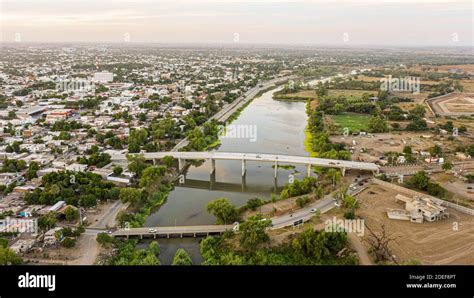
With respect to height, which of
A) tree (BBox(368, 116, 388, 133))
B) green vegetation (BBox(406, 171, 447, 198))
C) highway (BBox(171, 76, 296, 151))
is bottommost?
green vegetation (BBox(406, 171, 447, 198))

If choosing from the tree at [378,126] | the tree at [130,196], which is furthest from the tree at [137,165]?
the tree at [378,126]

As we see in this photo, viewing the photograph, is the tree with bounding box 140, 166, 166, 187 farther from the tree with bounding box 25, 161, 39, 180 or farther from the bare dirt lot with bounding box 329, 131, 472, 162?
the bare dirt lot with bounding box 329, 131, 472, 162

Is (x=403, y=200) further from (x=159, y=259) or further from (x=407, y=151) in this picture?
(x=159, y=259)

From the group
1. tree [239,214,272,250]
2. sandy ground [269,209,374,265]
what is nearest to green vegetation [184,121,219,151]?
sandy ground [269,209,374,265]

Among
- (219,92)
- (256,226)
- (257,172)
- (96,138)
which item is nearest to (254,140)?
(257,172)

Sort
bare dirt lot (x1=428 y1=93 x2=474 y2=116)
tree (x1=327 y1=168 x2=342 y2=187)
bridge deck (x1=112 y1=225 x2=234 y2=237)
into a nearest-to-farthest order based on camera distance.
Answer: bridge deck (x1=112 y1=225 x2=234 y2=237) → tree (x1=327 y1=168 x2=342 y2=187) → bare dirt lot (x1=428 y1=93 x2=474 y2=116)

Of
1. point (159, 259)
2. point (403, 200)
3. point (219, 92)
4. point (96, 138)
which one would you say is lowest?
point (159, 259)

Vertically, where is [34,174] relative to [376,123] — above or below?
below

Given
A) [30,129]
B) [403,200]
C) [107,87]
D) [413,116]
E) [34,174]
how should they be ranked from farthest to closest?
[107,87], [413,116], [30,129], [34,174], [403,200]
